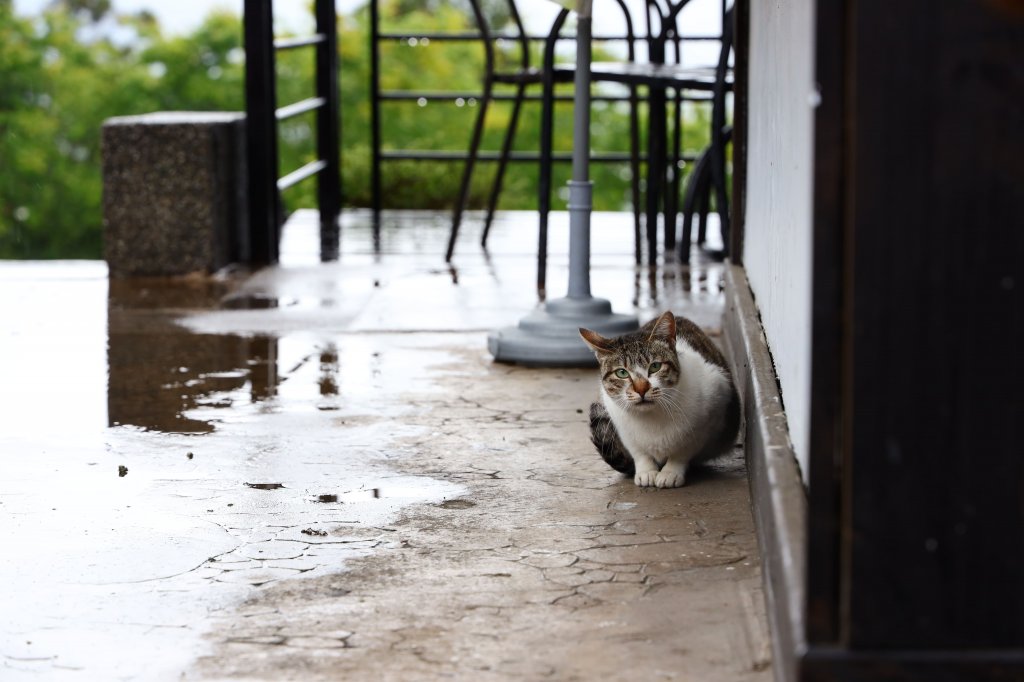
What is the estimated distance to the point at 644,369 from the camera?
2785 millimetres

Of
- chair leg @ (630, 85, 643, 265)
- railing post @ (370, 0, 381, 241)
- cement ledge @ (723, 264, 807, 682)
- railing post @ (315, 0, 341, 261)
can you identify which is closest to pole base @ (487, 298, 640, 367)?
cement ledge @ (723, 264, 807, 682)

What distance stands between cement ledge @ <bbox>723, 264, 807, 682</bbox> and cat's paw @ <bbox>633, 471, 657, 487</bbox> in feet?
0.59

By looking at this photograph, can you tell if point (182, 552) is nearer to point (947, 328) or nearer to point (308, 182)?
point (947, 328)

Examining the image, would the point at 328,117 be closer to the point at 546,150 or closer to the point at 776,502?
the point at 546,150

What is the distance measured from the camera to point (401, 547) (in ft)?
8.07

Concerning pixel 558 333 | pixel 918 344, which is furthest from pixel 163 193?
pixel 918 344

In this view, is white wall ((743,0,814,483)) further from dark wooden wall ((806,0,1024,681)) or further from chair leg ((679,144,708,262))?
chair leg ((679,144,708,262))

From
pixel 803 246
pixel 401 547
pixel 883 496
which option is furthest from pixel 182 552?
pixel 883 496

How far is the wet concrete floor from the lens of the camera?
2023 millimetres

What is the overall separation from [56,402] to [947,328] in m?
2.53

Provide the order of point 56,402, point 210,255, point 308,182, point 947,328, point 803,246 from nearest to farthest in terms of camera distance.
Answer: point 947,328 < point 803,246 < point 56,402 < point 210,255 < point 308,182

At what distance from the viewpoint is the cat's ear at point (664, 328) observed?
2861 mm

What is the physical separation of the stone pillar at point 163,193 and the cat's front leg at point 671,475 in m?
3.07

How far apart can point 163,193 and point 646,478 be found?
10.3 feet
